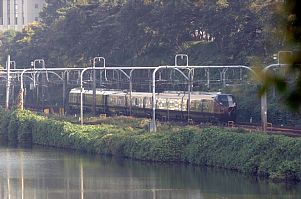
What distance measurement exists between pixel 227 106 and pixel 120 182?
10.8 meters

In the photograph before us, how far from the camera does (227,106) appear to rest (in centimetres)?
4134

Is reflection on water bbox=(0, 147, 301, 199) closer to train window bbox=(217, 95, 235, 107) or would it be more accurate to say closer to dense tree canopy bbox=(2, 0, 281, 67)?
train window bbox=(217, 95, 235, 107)

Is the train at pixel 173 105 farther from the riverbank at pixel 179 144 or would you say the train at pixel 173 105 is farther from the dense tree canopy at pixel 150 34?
the dense tree canopy at pixel 150 34

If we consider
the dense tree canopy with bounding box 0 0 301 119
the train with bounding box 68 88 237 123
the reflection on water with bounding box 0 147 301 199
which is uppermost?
the dense tree canopy with bounding box 0 0 301 119

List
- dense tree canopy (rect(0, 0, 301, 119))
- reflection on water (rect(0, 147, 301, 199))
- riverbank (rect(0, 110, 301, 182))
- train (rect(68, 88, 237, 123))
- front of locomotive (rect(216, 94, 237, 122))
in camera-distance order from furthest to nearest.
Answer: dense tree canopy (rect(0, 0, 301, 119)) < train (rect(68, 88, 237, 123)) < front of locomotive (rect(216, 94, 237, 122)) < riverbank (rect(0, 110, 301, 182)) < reflection on water (rect(0, 147, 301, 199))

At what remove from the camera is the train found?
41.7 meters

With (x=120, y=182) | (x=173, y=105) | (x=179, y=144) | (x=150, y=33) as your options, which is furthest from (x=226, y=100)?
(x=150, y=33)

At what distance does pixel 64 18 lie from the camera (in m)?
70.8

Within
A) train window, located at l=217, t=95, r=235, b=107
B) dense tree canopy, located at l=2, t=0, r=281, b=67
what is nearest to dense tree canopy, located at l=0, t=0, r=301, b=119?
dense tree canopy, located at l=2, t=0, r=281, b=67

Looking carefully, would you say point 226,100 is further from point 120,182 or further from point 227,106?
point 120,182

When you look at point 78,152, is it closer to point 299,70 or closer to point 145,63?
point 145,63

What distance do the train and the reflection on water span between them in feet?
18.9

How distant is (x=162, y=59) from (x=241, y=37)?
11.2 m

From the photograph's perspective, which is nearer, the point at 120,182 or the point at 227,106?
the point at 120,182
